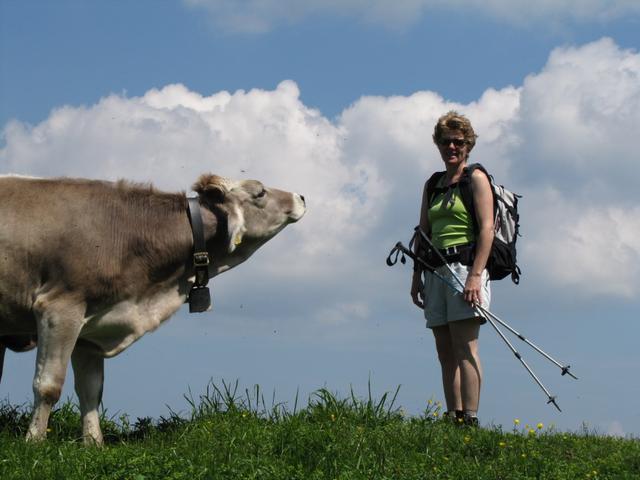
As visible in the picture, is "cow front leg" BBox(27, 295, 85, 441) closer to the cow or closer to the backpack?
the cow

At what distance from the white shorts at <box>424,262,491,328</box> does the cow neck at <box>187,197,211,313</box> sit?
2.40 metres

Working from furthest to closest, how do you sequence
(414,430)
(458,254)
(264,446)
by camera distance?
1. (458,254)
2. (414,430)
3. (264,446)

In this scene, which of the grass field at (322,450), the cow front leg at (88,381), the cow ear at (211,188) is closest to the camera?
the grass field at (322,450)

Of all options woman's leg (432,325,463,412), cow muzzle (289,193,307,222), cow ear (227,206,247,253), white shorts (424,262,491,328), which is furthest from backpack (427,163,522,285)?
cow ear (227,206,247,253)

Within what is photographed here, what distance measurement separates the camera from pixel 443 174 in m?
10.3

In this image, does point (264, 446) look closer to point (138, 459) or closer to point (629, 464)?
point (138, 459)

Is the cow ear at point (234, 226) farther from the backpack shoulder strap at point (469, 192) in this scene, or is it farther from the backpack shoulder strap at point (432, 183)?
the backpack shoulder strap at point (469, 192)

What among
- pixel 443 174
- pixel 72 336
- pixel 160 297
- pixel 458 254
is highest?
pixel 443 174

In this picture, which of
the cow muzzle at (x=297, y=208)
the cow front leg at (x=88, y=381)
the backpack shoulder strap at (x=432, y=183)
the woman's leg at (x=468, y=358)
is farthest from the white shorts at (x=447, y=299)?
the cow front leg at (x=88, y=381)

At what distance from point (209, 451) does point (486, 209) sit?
12.3 ft

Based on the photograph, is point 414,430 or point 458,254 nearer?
point 414,430

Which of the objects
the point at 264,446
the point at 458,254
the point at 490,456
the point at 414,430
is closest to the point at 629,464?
the point at 490,456

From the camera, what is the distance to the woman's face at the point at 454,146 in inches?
389

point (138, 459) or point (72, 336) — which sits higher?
point (72, 336)
